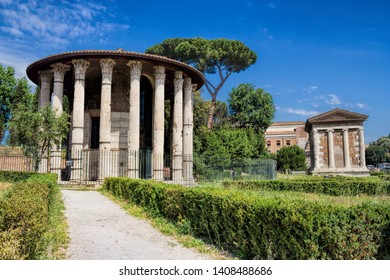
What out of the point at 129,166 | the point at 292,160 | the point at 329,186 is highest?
the point at 292,160

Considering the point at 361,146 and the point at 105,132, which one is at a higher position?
the point at 105,132

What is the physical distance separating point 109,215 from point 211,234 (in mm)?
3984

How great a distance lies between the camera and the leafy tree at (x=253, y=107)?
1615 inches

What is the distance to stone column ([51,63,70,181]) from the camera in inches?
742

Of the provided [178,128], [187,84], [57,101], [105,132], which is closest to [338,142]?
[187,84]

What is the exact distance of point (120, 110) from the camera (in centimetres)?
2211

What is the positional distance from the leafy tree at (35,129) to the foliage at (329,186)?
9.16m

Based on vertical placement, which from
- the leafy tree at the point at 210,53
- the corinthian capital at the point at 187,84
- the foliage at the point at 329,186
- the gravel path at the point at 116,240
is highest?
the leafy tree at the point at 210,53

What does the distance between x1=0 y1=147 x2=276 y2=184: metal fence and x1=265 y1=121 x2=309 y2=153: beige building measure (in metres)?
40.5

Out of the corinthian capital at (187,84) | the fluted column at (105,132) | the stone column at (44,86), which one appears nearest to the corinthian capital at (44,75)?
the stone column at (44,86)

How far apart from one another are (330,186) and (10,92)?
24701 millimetres

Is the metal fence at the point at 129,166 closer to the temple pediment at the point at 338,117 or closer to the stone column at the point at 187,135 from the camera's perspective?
the stone column at the point at 187,135

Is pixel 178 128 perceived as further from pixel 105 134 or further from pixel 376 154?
pixel 376 154

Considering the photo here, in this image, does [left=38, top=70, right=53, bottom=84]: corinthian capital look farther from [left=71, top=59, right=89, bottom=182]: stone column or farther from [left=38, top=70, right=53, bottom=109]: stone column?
[left=71, top=59, right=89, bottom=182]: stone column
